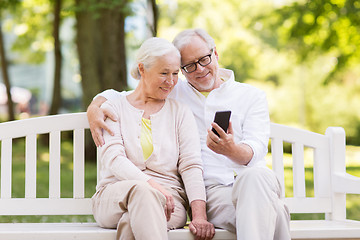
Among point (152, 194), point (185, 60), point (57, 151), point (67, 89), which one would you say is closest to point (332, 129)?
point (185, 60)

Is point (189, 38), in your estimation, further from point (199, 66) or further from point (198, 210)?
point (198, 210)

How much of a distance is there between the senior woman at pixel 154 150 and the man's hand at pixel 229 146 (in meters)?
0.23

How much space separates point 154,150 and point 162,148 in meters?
0.06

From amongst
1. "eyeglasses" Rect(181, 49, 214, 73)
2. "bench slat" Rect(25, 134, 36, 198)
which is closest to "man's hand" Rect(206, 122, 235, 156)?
"eyeglasses" Rect(181, 49, 214, 73)

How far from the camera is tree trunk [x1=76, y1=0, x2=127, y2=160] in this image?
28.9 ft

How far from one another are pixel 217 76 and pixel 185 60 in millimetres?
304

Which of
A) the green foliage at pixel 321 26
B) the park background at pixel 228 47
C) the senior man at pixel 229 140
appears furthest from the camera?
the green foliage at pixel 321 26

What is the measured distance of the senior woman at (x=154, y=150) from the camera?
3295mm

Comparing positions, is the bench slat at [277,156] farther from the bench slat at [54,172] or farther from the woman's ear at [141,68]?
the bench slat at [54,172]

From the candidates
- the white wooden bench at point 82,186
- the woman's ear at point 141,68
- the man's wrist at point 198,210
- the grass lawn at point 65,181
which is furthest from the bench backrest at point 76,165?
the grass lawn at point 65,181

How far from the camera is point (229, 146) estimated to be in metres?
3.33

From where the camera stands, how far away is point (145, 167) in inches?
139

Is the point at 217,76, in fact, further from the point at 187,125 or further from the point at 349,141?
the point at 349,141

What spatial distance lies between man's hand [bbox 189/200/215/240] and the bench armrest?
1.19 meters
